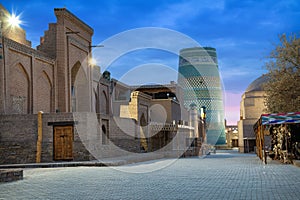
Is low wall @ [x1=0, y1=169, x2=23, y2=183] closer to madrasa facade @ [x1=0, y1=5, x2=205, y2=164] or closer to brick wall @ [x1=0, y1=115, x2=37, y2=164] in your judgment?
madrasa facade @ [x1=0, y1=5, x2=205, y2=164]

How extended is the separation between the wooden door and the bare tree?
31.4 feet

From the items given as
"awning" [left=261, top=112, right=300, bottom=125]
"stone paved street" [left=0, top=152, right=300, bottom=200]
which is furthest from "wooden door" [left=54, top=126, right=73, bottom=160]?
"awning" [left=261, top=112, right=300, bottom=125]

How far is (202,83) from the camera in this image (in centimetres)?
9369

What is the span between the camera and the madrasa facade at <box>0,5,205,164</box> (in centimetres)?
1888

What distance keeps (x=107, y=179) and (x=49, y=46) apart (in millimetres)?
16316

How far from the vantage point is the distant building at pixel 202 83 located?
9294 centimetres

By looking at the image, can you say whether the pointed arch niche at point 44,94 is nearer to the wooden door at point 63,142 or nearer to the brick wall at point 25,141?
the brick wall at point 25,141

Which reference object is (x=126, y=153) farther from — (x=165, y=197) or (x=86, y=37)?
(x=165, y=197)

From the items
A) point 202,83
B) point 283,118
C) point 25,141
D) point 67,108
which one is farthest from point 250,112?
point 202,83

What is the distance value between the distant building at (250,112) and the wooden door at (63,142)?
21126 mm

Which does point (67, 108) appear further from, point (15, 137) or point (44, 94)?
point (15, 137)

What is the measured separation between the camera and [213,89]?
312 ft

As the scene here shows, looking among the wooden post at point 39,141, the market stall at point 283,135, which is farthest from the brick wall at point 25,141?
the market stall at point 283,135

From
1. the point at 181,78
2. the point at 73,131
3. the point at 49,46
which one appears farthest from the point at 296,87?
the point at 181,78
